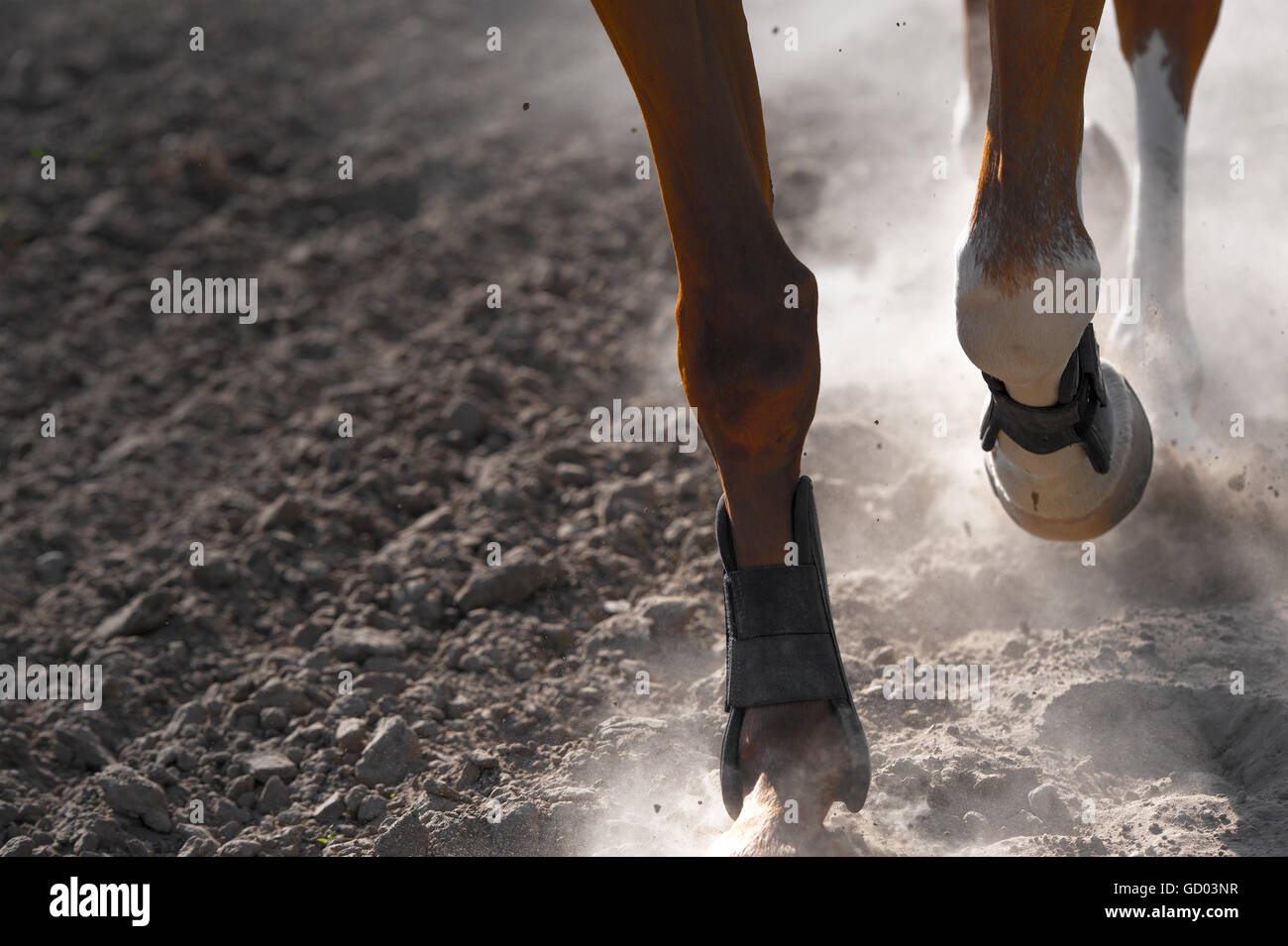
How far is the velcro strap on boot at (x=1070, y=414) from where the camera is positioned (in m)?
2.44

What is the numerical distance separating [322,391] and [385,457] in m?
0.56

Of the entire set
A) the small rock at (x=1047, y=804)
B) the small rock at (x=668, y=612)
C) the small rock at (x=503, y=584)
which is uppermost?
the small rock at (x=503, y=584)

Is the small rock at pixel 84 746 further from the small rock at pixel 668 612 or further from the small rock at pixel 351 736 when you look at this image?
the small rock at pixel 668 612

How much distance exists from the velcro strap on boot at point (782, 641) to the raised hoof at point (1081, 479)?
67cm

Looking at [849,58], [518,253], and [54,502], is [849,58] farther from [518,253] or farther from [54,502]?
[54,502]

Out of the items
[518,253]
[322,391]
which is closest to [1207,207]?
[518,253]

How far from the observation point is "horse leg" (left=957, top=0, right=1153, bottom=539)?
213cm

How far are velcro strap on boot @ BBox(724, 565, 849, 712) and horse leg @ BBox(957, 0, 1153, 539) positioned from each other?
1.77 feet

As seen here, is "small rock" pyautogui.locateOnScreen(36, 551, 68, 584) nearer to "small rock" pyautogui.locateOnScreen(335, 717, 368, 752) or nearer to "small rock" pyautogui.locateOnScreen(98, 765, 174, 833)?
"small rock" pyautogui.locateOnScreen(98, 765, 174, 833)

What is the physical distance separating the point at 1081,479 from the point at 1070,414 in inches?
7.7

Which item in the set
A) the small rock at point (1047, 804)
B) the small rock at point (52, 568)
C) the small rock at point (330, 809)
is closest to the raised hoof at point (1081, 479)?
the small rock at point (1047, 804)

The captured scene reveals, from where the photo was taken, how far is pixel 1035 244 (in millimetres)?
2199

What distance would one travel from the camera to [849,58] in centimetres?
641

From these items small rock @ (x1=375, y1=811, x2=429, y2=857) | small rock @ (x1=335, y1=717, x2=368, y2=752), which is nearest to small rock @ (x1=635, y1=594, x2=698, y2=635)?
small rock @ (x1=335, y1=717, x2=368, y2=752)
